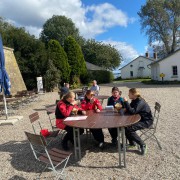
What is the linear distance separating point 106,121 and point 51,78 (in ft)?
73.4

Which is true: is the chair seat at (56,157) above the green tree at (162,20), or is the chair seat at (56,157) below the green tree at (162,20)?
below

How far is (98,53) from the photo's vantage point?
5972 cm

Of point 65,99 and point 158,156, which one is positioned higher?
point 65,99

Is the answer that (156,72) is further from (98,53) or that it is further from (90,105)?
(90,105)

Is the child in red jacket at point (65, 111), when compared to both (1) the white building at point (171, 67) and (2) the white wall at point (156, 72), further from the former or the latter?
(2) the white wall at point (156, 72)

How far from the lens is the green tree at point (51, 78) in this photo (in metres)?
27.0

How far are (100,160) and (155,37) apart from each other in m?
43.9

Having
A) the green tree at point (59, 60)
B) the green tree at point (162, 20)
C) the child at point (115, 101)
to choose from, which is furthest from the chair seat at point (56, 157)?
the green tree at point (162, 20)

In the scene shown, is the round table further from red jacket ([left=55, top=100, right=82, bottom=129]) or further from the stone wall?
the stone wall

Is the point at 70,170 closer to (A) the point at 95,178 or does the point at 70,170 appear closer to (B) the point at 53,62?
A: (A) the point at 95,178

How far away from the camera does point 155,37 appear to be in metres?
46.1

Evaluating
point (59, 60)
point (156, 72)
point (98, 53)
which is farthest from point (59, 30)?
point (59, 60)

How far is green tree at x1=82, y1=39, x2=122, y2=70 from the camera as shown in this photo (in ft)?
195

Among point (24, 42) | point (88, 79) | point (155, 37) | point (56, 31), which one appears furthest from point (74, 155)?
point (56, 31)
